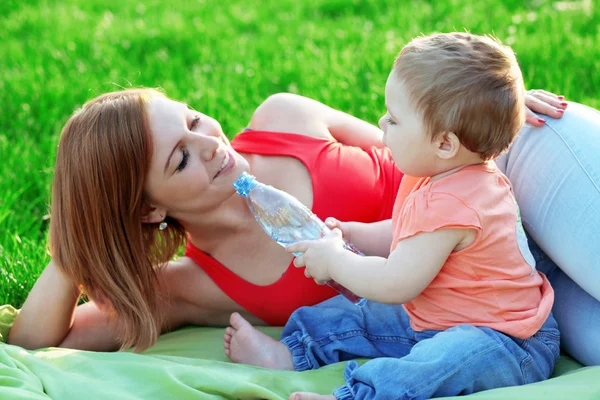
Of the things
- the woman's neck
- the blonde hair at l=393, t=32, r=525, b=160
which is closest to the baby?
the blonde hair at l=393, t=32, r=525, b=160

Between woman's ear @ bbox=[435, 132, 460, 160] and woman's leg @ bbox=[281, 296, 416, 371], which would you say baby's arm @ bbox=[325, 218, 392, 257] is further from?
woman's ear @ bbox=[435, 132, 460, 160]

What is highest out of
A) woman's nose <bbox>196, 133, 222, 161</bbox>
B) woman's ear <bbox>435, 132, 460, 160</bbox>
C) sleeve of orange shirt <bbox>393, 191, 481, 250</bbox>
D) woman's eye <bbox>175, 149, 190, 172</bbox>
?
woman's ear <bbox>435, 132, 460, 160</bbox>

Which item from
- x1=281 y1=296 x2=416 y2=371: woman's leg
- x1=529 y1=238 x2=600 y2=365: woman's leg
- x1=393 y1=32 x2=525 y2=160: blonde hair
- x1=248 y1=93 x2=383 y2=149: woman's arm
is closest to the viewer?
x1=393 y1=32 x2=525 y2=160: blonde hair

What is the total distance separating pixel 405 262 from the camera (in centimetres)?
238

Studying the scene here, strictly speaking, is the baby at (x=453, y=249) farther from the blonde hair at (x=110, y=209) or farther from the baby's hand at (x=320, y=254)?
the blonde hair at (x=110, y=209)

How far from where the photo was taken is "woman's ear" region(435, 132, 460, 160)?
2.32 metres

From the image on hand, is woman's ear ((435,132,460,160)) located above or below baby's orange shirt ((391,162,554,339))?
above

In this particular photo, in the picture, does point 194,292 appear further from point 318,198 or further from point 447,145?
point 447,145

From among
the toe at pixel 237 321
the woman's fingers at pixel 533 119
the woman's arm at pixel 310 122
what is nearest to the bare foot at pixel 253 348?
the toe at pixel 237 321

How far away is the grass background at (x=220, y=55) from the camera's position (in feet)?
14.3

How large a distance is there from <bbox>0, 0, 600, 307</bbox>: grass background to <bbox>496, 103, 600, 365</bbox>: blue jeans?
5.16ft

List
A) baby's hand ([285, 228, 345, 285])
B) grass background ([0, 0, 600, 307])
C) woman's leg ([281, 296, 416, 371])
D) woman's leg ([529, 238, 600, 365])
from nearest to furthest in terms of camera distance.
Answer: baby's hand ([285, 228, 345, 285])
woman's leg ([529, 238, 600, 365])
woman's leg ([281, 296, 416, 371])
grass background ([0, 0, 600, 307])

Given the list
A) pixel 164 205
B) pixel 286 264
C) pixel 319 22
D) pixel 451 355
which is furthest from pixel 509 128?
pixel 319 22

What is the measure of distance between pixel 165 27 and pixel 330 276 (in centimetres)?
390
